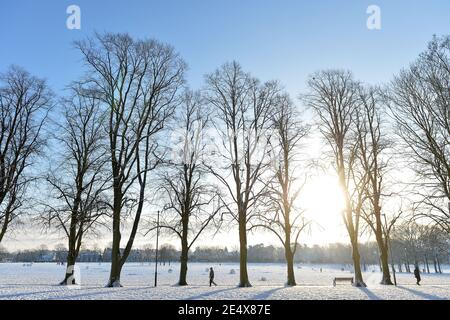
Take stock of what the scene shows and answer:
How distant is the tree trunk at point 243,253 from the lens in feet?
71.1

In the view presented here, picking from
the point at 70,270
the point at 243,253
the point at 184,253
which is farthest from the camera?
the point at 184,253

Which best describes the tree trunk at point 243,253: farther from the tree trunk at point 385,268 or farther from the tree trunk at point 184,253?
the tree trunk at point 385,268

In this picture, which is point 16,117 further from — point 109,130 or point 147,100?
point 147,100

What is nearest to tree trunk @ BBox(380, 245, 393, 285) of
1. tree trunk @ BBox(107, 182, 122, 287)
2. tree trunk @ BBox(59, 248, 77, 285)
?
tree trunk @ BBox(107, 182, 122, 287)

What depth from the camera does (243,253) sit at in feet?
72.2

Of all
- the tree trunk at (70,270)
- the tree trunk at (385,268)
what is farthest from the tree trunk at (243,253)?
the tree trunk at (70,270)

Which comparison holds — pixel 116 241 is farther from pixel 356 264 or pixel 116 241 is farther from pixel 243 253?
pixel 356 264

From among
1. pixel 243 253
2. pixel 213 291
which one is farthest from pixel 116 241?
pixel 243 253

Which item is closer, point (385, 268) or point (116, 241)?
point (116, 241)

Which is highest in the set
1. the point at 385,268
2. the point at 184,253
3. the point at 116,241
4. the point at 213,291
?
the point at 116,241

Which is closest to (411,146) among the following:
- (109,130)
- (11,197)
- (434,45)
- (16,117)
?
(434,45)

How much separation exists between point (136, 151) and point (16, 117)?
8613mm

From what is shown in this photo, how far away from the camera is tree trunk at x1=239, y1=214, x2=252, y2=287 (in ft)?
71.1

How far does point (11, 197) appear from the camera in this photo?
63.6 ft
